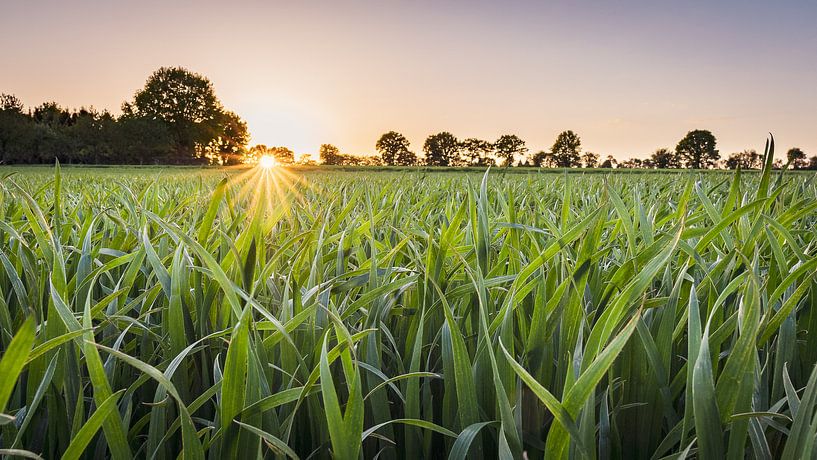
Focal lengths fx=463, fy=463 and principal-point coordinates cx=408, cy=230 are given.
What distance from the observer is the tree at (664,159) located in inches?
2337

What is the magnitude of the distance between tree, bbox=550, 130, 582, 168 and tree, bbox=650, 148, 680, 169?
9.31 m

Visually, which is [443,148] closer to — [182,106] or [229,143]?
[229,143]

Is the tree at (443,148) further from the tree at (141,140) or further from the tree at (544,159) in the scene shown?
the tree at (141,140)

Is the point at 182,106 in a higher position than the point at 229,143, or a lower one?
higher

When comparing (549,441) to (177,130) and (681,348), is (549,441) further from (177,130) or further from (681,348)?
(177,130)

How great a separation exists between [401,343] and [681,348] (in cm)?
40

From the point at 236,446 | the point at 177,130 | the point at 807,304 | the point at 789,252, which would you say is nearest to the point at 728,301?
the point at 807,304

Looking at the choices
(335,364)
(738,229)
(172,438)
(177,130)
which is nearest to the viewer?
(172,438)

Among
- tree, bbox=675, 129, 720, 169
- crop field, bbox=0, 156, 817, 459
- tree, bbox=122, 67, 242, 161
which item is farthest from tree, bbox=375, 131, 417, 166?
crop field, bbox=0, 156, 817, 459

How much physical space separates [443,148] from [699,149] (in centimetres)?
3463

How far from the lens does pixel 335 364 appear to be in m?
0.62

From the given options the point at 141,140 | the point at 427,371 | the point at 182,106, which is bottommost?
the point at 427,371

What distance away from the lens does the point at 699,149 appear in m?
62.5

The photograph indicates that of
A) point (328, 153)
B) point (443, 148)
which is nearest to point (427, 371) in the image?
point (328, 153)
